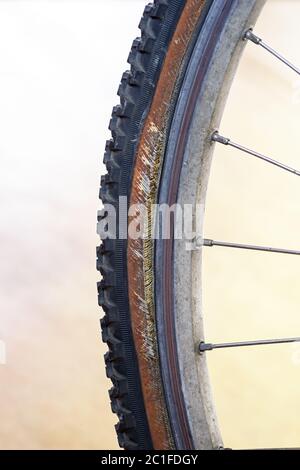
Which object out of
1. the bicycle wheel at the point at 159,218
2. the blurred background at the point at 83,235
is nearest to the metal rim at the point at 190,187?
the bicycle wheel at the point at 159,218

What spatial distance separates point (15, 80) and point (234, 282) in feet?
1.71

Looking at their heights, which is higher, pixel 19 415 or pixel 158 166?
pixel 158 166

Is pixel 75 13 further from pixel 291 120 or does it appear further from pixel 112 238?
pixel 112 238

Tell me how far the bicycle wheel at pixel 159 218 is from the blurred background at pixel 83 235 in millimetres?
691

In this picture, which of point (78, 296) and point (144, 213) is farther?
point (78, 296)

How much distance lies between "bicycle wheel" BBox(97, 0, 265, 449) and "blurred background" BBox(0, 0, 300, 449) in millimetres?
691

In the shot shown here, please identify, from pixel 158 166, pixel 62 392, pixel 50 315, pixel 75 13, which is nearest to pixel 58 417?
pixel 62 392

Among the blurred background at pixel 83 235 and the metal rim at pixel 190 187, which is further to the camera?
the blurred background at pixel 83 235

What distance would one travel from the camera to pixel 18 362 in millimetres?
1454

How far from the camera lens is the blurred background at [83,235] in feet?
4.75

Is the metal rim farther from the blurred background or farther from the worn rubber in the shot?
the blurred background

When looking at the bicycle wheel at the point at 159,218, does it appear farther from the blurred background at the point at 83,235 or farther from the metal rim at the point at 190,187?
the blurred background at the point at 83,235

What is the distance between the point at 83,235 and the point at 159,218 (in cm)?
73

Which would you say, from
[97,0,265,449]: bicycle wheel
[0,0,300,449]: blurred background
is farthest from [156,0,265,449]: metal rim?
[0,0,300,449]: blurred background
